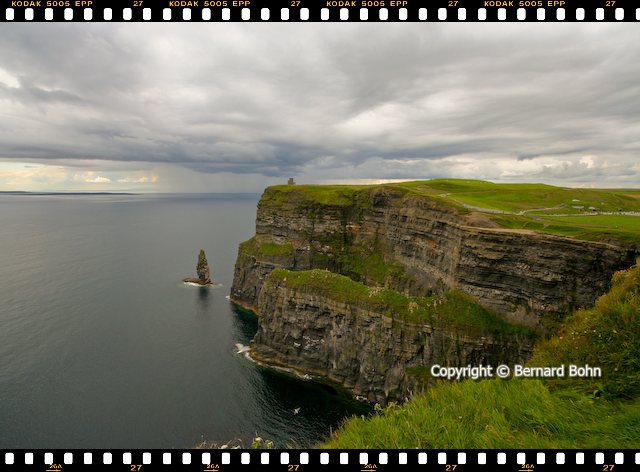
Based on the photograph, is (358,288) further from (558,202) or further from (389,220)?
(558,202)

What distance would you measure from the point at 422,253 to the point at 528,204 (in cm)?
2265

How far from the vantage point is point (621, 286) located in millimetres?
14867

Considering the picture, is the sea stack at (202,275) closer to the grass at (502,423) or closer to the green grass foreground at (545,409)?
the green grass foreground at (545,409)

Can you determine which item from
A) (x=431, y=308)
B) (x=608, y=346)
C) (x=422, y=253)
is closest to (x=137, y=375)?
(x=431, y=308)

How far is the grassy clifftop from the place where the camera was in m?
45.1

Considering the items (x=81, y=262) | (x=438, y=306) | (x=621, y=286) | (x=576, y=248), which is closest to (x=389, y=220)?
(x=438, y=306)

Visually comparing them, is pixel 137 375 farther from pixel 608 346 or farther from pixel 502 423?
pixel 608 346

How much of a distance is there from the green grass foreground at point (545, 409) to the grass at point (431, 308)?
3662 centimetres

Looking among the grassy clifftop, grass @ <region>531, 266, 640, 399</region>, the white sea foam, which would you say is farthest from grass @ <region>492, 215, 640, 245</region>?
the white sea foam

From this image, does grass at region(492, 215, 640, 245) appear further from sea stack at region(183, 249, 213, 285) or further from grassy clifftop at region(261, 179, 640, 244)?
sea stack at region(183, 249, 213, 285)

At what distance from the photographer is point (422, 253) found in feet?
226
